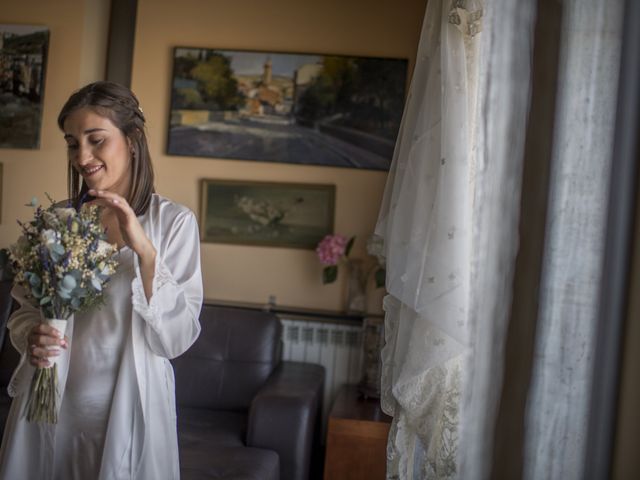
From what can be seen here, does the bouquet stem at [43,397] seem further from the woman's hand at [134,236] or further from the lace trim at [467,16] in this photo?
the lace trim at [467,16]

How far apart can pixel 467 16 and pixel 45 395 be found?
1.43 m

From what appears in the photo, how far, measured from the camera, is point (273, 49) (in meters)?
3.84

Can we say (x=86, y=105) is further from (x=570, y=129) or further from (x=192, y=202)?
(x=192, y=202)

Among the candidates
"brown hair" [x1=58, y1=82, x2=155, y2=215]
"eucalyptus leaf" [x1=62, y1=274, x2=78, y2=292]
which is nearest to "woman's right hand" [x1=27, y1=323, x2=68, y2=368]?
"eucalyptus leaf" [x1=62, y1=274, x2=78, y2=292]

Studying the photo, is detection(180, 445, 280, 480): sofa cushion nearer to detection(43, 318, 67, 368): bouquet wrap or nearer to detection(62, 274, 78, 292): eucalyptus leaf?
detection(43, 318, 67, 368): bouquet wrap

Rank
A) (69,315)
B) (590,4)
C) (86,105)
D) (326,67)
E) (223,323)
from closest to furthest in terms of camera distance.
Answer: (590,4), (69,315), (86,105), (223,323), (326,67)

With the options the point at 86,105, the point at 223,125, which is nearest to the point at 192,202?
the point at 223,125

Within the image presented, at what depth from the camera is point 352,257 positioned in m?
3.84

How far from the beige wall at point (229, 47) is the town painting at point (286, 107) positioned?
69 millimetres

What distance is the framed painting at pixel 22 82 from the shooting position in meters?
3.92

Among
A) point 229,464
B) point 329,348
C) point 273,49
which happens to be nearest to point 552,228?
point 229,464

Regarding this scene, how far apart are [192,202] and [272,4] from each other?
1.25 metres

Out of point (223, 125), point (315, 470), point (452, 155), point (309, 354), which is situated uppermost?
point (223, 125)

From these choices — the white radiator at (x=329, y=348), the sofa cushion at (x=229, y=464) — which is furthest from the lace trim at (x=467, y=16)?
the white radiator at (x=329, y=348)
